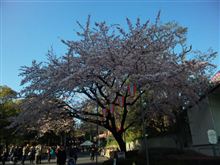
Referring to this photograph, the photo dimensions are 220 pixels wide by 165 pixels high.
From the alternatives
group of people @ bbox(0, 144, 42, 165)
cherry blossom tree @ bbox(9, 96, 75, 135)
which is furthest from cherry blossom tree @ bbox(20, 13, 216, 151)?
group of people @ bbox(0, 144, 42, 165)

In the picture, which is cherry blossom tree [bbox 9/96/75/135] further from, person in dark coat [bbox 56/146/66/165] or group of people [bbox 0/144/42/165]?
group of people [bbox 0/144/42/165]

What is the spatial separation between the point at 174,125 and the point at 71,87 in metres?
11.4

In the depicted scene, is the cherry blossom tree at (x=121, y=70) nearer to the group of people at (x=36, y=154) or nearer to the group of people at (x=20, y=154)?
the group of people at (x=36, y=154)

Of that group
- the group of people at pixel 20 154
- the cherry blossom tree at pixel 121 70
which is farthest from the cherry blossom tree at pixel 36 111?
the group of people at pixel 20 154

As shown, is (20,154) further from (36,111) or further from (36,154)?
(36,111)

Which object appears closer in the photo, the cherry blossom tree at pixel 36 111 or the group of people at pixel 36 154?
the cherry blossom tree at pixel 36 111

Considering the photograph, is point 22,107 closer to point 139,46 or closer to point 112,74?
point 112,74

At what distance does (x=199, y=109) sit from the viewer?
54.0 feet

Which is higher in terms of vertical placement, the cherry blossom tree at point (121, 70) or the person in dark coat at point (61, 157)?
the cherry blossom tree at point (121, 70)

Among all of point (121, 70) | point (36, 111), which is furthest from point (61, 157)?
point (121, 70)

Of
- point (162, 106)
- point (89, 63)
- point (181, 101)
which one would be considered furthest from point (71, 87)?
point (181, 101)

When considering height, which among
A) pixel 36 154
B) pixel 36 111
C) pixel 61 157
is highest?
pixel 36 111

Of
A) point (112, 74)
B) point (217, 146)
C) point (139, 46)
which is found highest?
point (139, 46)

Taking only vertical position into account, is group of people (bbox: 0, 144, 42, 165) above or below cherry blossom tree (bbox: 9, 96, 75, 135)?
below
